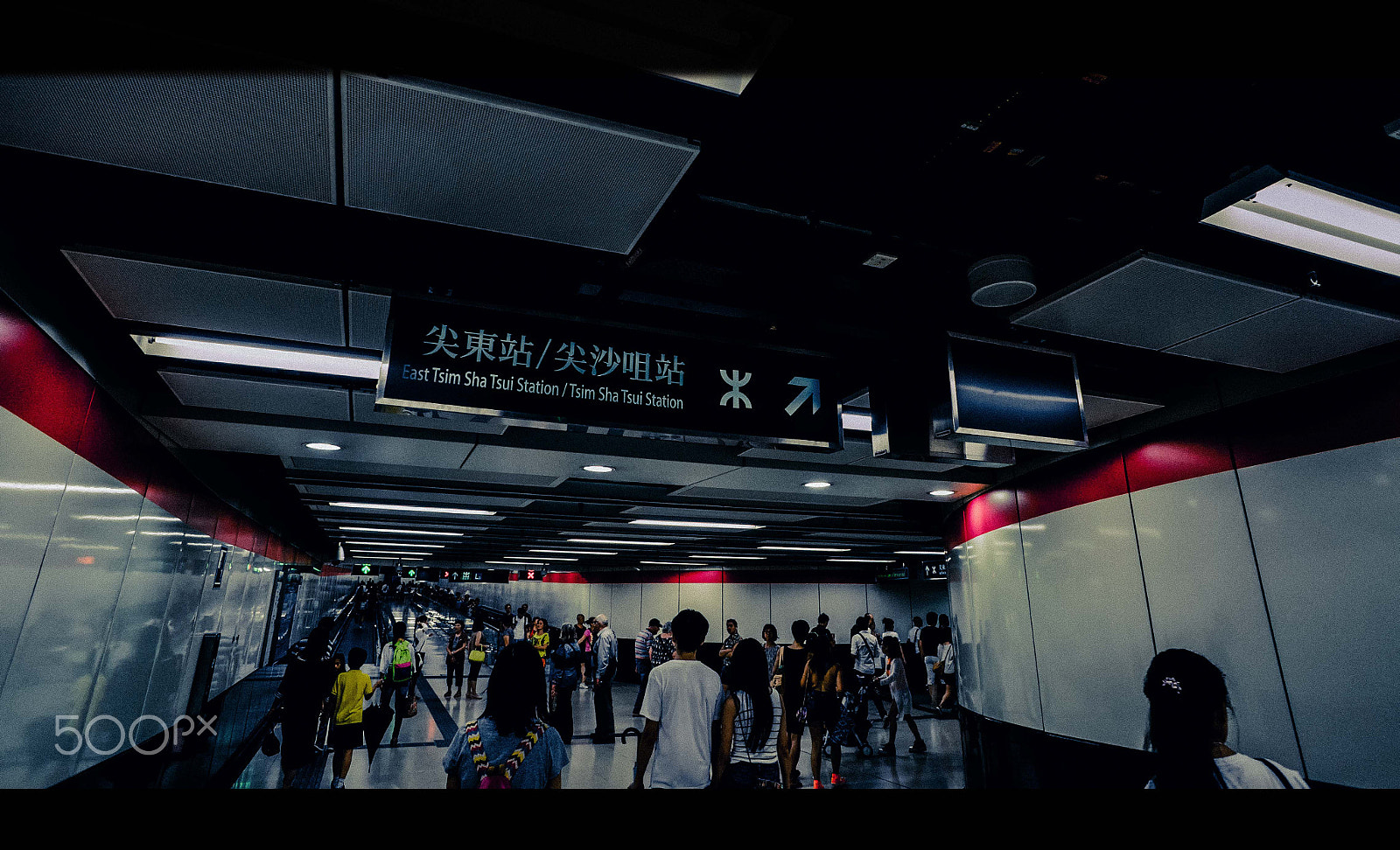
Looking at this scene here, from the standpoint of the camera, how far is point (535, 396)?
2584 mm

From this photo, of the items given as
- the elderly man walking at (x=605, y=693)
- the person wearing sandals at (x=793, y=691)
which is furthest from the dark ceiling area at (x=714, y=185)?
the elderly man walking at (x=605, y=693)

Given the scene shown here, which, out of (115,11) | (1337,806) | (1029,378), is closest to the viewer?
(1337,806)

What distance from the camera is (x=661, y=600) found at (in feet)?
72.6

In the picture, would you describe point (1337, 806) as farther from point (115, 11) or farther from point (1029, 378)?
point (1029, 378)

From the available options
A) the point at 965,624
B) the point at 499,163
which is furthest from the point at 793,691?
the point at 499,163

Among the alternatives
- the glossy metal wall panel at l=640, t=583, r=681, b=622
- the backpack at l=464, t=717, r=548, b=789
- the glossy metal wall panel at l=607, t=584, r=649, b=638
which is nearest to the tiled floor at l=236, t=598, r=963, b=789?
the backpack at l=464, t=717, r=548, b=789

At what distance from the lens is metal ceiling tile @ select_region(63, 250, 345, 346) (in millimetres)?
2701

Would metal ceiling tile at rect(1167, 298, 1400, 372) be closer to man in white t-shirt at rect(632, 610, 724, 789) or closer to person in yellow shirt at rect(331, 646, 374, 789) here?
man in white t-shirt at rect(632, 610, 724, 789)

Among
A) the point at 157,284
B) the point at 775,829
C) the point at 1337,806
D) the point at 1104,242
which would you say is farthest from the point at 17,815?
the point at 1104,242

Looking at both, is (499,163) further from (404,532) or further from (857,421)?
(404,532)

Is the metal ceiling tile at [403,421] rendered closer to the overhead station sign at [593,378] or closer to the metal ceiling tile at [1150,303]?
the overhead station sign at [593,378]

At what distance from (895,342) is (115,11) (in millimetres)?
3290

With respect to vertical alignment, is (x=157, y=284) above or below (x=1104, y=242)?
below

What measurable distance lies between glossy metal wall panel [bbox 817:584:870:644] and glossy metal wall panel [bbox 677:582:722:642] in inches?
92.1
